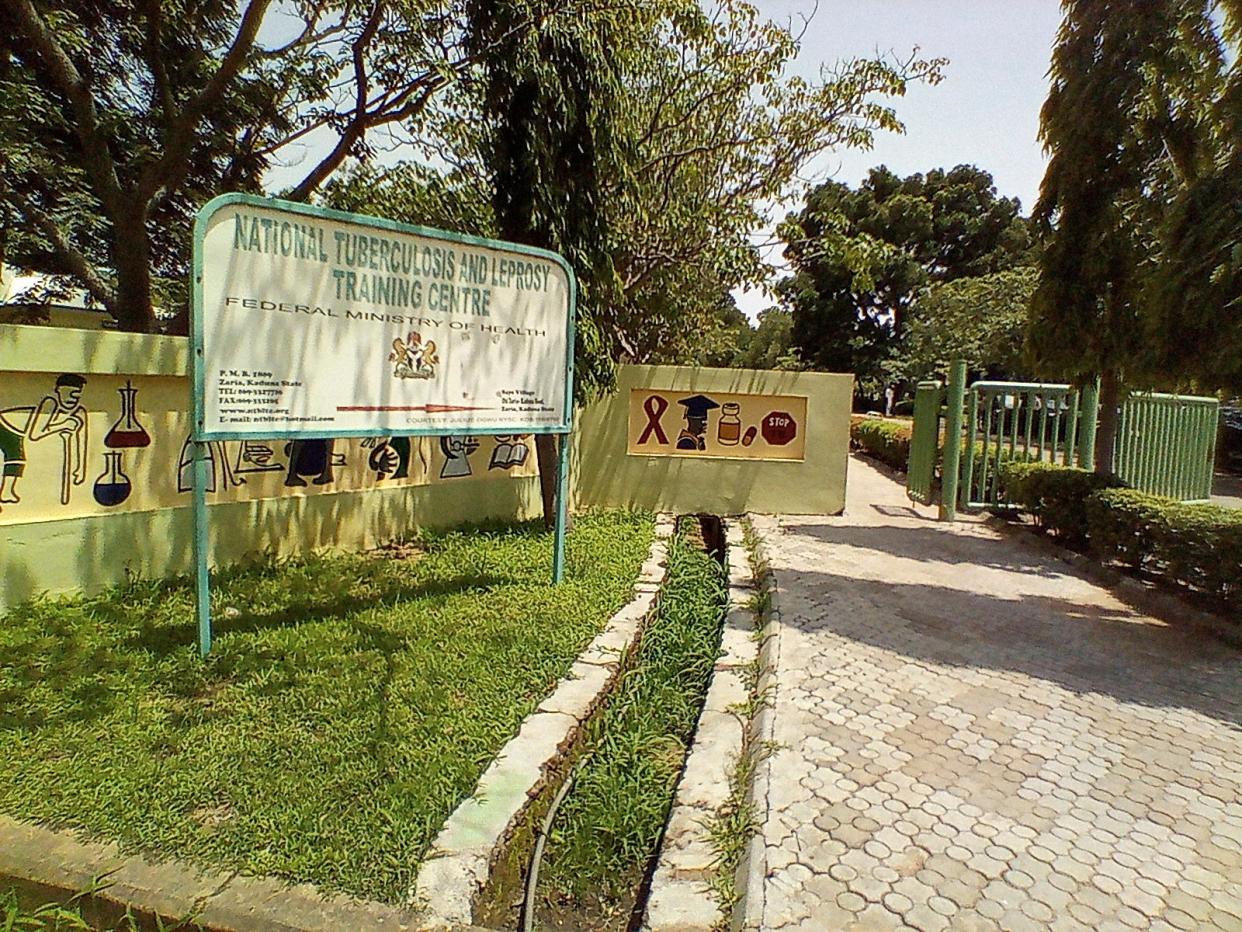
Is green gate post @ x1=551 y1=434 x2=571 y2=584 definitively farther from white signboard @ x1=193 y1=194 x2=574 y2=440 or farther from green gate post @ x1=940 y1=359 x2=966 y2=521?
green gate post @ x1=940 y1=359 x2=966 y2=521

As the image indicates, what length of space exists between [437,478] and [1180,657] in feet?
17.4

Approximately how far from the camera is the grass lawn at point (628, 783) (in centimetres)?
250

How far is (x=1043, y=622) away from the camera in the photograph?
16.2ft

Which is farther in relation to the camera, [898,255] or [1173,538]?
[898,255]

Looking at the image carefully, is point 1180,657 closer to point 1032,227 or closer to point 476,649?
point 476,649

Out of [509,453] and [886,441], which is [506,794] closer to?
[509,453]

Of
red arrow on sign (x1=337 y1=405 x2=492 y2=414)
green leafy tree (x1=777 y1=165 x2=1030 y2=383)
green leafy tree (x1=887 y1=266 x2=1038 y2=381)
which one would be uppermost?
green leafy tree (x1=777 y1=165 x2=1030 y2=383)

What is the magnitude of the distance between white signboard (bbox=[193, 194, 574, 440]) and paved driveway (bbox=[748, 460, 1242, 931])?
7.72ft

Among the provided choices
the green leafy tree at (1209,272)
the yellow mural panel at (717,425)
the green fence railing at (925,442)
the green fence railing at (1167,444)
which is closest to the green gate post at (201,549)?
the yellow mural panel at (717,425)

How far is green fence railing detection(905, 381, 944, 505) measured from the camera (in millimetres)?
8784

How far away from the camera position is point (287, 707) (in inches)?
127

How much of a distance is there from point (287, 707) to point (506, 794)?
1148 mm

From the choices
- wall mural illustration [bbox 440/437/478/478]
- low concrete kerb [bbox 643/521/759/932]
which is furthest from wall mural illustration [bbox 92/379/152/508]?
low concrete kerb [bbox 643/521/759/932]

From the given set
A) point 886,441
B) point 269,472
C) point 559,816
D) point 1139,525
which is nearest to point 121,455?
point 269,472
